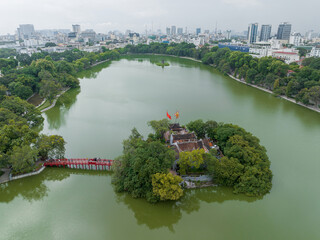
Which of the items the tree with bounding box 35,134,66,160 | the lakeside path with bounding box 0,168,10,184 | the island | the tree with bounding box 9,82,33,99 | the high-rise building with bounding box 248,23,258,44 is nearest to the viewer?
the island

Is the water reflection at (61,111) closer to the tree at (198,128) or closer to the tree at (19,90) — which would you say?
the tree at (19,90)

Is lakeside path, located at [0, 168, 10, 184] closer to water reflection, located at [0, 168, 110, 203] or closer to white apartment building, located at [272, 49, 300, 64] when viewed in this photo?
water reflection, located at [0, 168, 110, 203]

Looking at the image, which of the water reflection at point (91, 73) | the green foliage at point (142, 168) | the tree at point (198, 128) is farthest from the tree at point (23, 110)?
the water reflection at point (91, 73)

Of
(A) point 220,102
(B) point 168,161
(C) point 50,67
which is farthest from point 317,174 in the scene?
(C) point 50,67

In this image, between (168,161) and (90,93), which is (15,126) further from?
(90,93)

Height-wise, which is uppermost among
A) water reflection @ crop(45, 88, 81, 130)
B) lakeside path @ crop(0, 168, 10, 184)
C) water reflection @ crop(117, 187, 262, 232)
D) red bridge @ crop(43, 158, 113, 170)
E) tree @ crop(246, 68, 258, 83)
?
tree @ crop(246, 68, 258, 83)

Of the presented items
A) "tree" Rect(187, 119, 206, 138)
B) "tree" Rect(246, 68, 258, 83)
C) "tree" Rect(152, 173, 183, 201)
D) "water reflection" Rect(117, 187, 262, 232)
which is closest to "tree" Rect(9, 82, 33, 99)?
"water reflection" Rect(117, 187, 262, 232)

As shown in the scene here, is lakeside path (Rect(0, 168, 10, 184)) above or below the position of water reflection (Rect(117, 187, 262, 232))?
above

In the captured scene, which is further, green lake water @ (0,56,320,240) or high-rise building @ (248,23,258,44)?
high-rise building @ (248,23,258,44)
